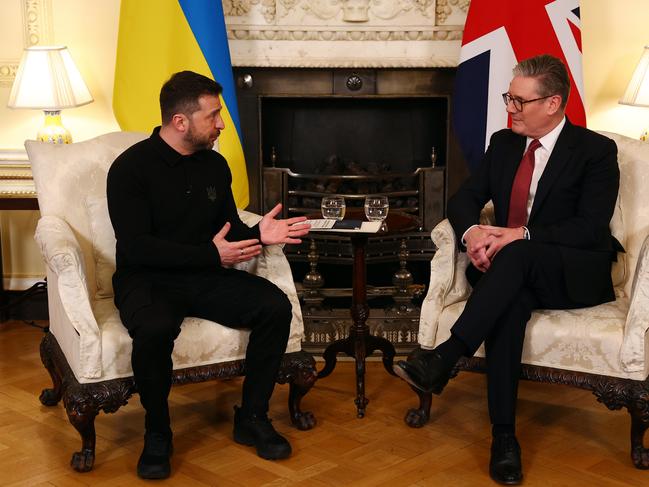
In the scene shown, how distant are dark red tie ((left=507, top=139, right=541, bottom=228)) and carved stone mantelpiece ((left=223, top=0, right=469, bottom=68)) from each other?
1438mm

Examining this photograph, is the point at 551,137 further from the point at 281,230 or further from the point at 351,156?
the point at 351,156

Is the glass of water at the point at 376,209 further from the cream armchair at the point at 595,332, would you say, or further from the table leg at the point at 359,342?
the cream armchair at the point at 595,332

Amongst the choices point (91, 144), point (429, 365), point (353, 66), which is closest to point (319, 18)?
point (353, 66)

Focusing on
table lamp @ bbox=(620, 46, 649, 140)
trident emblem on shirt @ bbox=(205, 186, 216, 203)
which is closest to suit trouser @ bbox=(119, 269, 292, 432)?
trident emblem on shirt @ bbox=(205, 186, 216, 203)

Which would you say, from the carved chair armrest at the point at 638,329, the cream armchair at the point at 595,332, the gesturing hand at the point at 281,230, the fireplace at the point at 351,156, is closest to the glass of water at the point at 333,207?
the gesturing hand at the point at 281,230

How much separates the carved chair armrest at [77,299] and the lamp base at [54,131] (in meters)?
1.50

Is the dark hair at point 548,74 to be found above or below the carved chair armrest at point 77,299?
above

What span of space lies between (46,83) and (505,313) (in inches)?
93.9

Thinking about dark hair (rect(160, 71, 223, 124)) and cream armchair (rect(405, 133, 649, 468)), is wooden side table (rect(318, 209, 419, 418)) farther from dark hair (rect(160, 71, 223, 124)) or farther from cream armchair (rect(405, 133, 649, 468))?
dark hair (rect(160, 71, 223, 124))

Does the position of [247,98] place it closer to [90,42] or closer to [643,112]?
[90,42]

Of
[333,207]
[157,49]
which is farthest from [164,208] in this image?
[157,49]

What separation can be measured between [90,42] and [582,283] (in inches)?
106

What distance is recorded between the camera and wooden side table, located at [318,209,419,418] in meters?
3.20

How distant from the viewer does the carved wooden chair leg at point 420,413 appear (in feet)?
10.2
